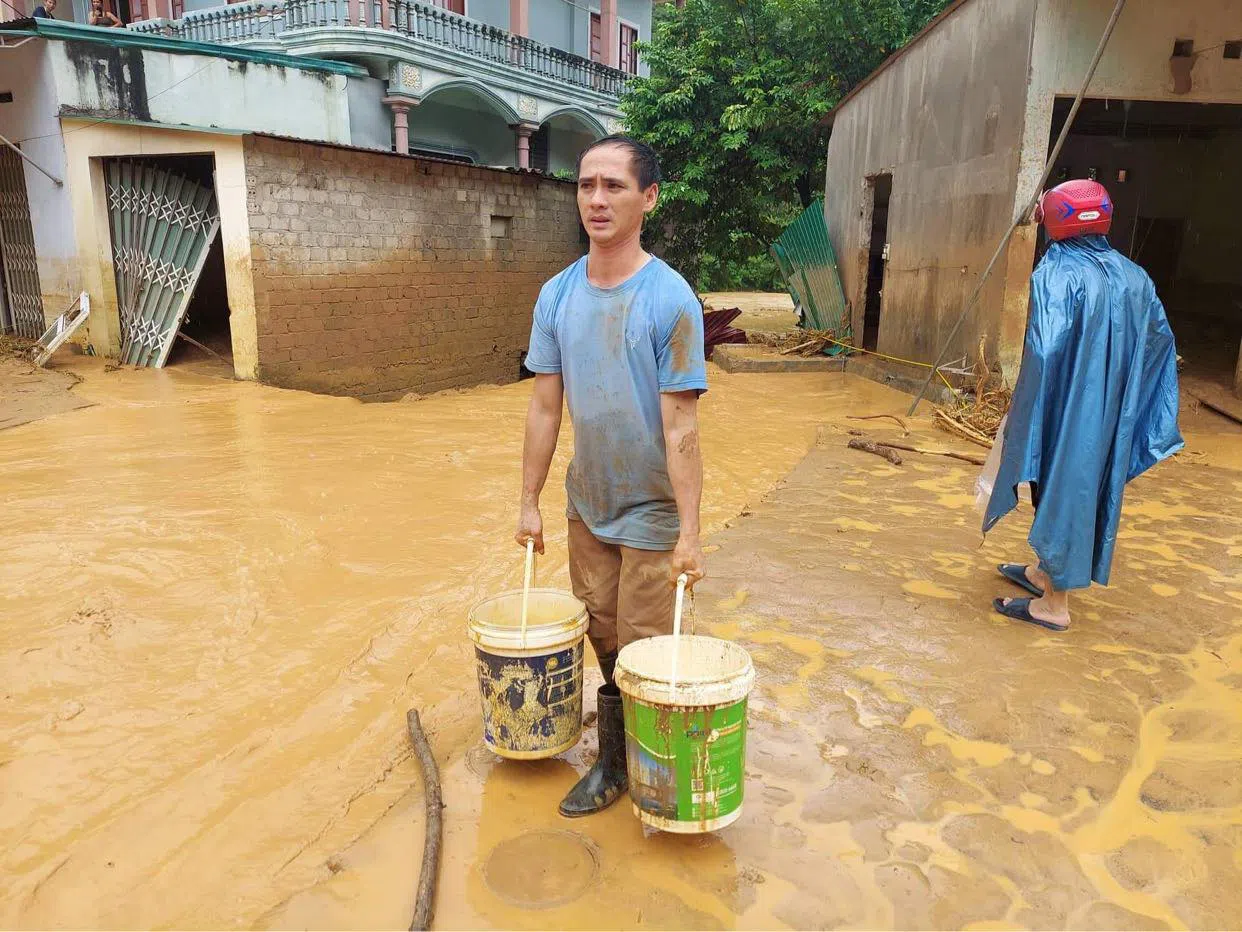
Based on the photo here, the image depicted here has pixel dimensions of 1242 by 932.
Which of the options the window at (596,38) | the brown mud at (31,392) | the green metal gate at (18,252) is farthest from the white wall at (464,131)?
the brown mud at (31,392)

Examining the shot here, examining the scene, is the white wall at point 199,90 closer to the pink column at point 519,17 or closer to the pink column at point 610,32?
the pink column at point 519,17

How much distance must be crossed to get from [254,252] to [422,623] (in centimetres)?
645

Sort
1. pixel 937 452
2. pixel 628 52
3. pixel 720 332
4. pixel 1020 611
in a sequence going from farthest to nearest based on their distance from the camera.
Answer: pixel 628 52 < pixel 720 332 < pixel 937 452 < pixel 1020 611

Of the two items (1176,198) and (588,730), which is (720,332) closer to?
(1176,198)

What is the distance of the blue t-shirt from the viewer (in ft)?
7.70

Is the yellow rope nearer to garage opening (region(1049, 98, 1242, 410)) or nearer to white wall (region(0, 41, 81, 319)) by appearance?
garage opening (region(1049, 98, 1242, 410))

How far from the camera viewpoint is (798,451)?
743cm

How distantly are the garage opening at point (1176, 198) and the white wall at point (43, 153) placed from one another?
449 inches

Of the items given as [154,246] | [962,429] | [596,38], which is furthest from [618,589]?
[596,38]

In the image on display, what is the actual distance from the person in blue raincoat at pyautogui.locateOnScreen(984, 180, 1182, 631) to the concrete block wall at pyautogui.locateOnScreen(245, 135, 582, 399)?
7654 mm

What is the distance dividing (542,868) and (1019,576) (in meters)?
2.87

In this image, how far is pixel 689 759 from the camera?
218cm

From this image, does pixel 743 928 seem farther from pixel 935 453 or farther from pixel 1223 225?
pixel 1223 225

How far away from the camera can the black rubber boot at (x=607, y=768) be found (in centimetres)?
247
